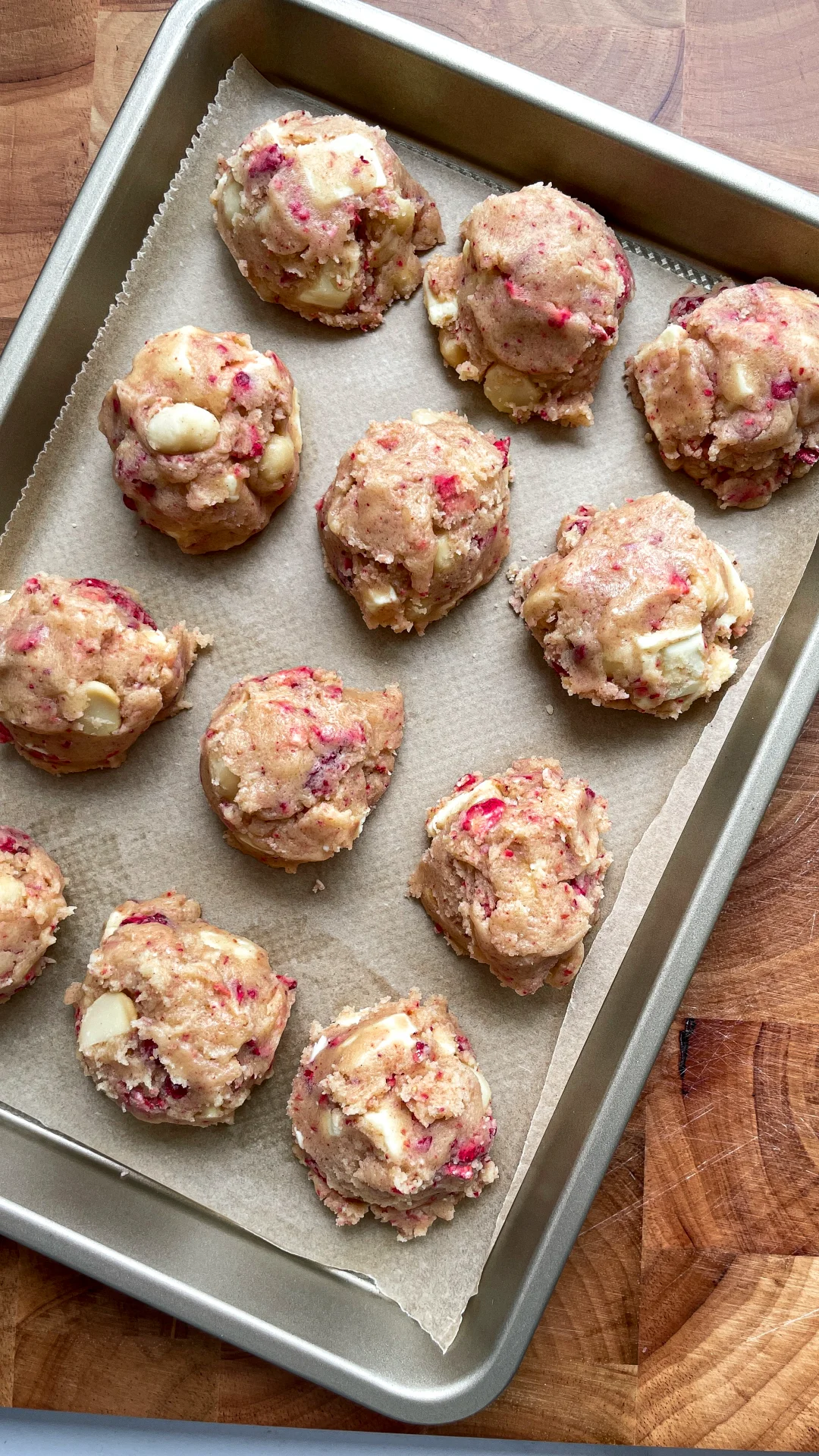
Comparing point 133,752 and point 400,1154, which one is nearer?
point 400,1154

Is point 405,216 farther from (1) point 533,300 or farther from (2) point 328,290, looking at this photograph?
(1) point 533,300

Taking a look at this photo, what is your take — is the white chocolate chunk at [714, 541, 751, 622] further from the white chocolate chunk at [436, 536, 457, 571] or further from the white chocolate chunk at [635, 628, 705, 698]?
the white chocolate chunk at [436, 536, 457, 571]

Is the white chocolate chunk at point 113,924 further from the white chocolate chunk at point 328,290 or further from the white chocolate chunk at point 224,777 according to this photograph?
the white chocolate chunk at point 328,290

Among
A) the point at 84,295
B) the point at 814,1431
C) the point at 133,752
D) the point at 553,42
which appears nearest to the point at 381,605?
the point at 133,752

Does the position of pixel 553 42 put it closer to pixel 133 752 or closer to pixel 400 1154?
pixel 133 752

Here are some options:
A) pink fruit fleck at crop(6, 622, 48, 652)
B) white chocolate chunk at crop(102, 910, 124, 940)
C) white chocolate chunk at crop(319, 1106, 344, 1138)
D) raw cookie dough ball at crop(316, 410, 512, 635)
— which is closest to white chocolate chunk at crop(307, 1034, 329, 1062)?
white chocolate chunk at crop(319, 1106, 344, 1138)
